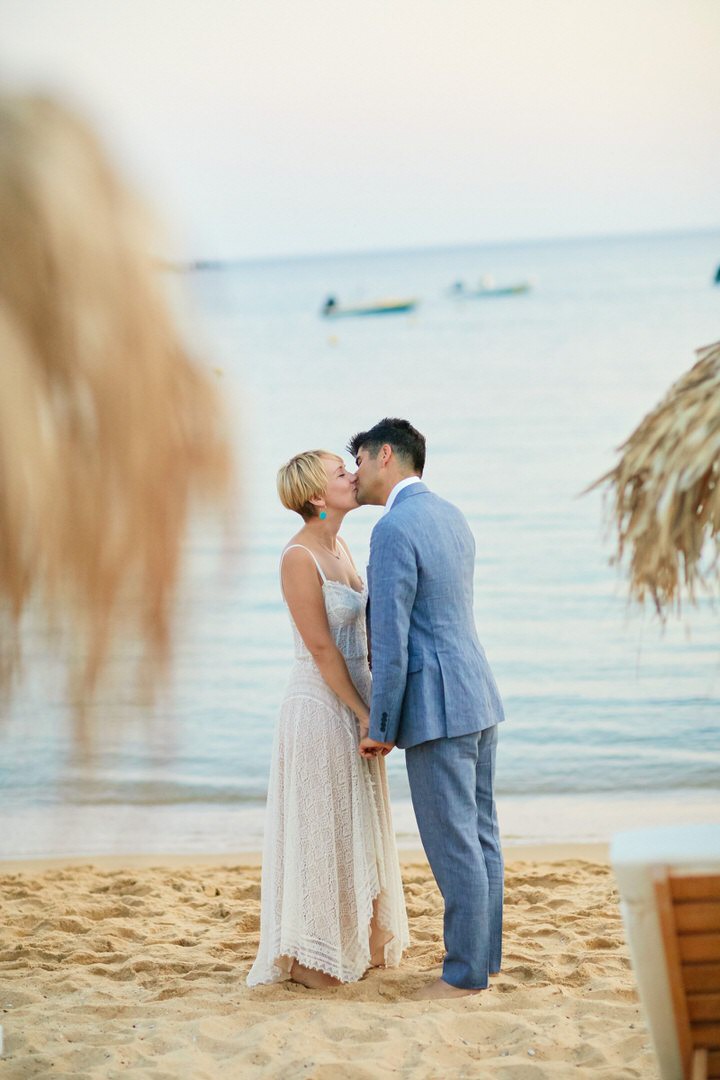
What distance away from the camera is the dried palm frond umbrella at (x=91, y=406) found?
2.64 ft

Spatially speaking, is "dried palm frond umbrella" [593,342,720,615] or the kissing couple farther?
the kissing couple

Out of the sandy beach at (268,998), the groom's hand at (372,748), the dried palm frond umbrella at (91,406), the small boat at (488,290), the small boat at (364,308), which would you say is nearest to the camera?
the dried palm frond umbrella at (91,406)

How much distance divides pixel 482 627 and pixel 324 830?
33.1ft

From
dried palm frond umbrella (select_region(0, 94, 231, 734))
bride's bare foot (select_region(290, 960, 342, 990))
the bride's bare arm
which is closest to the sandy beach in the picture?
bride's bare foot (select_region(290, 960, 342, 990))

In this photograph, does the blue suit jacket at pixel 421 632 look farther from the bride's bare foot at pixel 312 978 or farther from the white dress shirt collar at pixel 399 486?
the bride's bare foot at pixel 312 978

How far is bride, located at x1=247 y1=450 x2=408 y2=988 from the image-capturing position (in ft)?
13.5

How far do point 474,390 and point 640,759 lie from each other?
26.9 meters

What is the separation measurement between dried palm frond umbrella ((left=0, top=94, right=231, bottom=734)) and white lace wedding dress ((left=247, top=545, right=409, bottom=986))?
3287mm

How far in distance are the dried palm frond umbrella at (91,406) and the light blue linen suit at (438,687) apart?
117 inches

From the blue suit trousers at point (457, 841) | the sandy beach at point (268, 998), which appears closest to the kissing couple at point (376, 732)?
the blue suit trousers at point (457, 841)

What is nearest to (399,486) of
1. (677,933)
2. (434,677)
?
(434,677)

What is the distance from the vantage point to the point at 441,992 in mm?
4047

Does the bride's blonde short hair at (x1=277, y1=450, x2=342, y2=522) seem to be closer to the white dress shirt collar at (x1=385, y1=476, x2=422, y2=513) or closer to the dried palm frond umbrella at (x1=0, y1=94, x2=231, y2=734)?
the white dress shirt collar at (x1=385, y1=476, x2=422, y2=513)

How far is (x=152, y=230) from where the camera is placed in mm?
806
